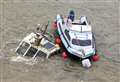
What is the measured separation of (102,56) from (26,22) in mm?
5654

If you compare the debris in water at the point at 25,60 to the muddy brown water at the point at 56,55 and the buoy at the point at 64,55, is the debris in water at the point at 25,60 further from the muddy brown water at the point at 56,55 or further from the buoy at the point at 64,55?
the buoy at the point at 64,55

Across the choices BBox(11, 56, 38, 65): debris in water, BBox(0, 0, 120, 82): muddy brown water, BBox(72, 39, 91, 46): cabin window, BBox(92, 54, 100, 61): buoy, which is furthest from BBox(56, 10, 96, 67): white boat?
BBox(11, 56, 38, 65): debris in water

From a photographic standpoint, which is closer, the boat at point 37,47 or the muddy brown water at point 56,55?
the muddy brown water at point 56,55

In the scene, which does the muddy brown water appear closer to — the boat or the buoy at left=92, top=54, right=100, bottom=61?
the buoy at left=92, top=54, right=100, bottom=61

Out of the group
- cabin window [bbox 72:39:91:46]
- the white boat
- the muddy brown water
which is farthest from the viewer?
cabin window [bbox 72:39:91:46]

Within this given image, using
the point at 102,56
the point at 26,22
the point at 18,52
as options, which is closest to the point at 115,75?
the point at 102,56

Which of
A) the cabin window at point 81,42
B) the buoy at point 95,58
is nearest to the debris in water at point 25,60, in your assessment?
the cabin window at point 81,42

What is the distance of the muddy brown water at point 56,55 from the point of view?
62.0ft

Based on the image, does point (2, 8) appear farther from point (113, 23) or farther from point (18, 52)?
point (113, 23)

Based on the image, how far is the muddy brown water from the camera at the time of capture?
18891 mm

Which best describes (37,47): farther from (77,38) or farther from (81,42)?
(81,42)

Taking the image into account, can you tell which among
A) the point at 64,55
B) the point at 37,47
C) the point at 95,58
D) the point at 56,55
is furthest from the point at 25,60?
the point at 95,58

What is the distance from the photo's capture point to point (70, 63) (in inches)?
781

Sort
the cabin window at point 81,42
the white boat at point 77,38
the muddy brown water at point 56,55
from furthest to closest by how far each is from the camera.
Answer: the cabin window at point 81,42
the white boat at point 77,38
the muddy brown water at point 56,55
